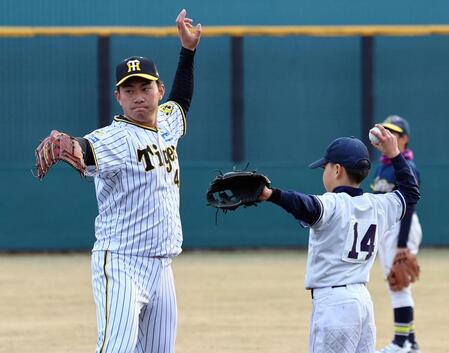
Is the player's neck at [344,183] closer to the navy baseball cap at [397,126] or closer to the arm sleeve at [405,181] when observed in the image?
the arm sleeve at [405,181]

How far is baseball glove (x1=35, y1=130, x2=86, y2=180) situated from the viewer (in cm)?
568

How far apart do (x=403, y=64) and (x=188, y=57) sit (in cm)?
1027

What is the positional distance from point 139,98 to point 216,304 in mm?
5609

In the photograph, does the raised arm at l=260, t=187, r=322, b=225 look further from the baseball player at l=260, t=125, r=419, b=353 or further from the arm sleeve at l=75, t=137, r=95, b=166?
the arm sleeve at l=75, t=137, r=95, b=166

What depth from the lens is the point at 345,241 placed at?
20.3 feet

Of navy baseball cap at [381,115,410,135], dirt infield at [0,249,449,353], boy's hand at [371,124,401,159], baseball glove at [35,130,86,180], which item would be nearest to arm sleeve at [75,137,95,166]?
baseball glove at [35,130,86,180]

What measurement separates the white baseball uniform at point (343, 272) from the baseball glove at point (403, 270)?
2.89m

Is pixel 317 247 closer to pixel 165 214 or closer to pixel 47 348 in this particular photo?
pixel 165 214

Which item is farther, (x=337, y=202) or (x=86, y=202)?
(x=86, y=202)

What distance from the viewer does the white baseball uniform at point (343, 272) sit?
20.1 ft

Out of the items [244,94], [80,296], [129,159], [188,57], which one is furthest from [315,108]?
[129,159]

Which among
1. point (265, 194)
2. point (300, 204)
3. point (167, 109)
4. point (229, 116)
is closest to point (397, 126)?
point (167, 109)

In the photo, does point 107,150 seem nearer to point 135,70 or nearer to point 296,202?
point 135,70

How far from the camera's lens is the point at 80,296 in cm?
1216
